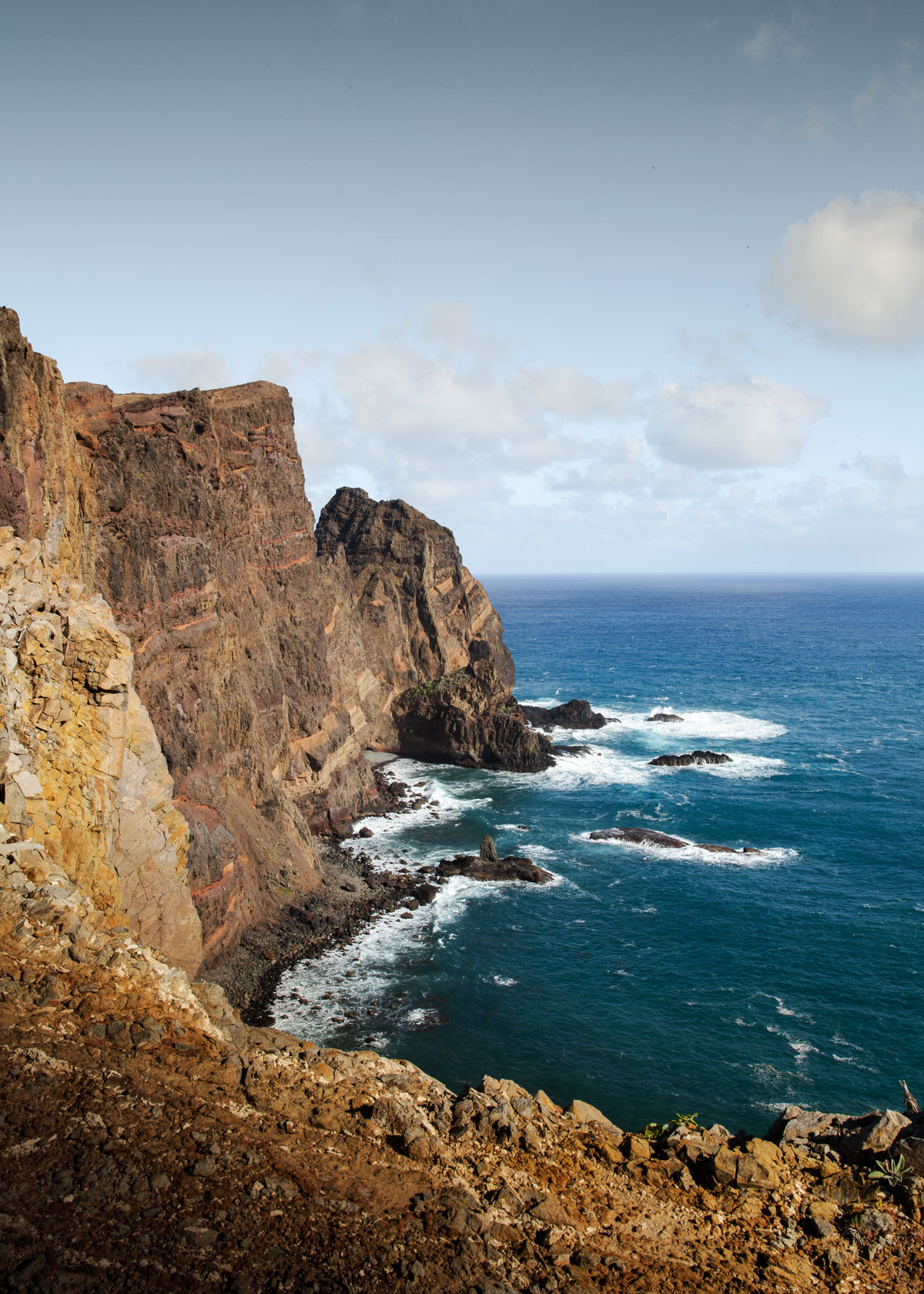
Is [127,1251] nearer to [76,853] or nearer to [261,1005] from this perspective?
[76,853]

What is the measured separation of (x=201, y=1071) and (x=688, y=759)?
73.9 m

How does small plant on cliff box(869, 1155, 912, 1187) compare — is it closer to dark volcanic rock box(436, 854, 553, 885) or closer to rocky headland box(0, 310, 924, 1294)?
rocky headland box(0, 310, 924, 1294)

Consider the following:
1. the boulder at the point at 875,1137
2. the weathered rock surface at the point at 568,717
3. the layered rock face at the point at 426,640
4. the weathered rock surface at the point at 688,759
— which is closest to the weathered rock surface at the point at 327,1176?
the boulder at the point at 875,1137

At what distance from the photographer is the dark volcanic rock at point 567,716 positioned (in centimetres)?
10038

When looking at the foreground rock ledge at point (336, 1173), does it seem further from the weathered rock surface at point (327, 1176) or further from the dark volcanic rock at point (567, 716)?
the dark volcanic rock at point (567, 716)

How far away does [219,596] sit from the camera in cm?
4475

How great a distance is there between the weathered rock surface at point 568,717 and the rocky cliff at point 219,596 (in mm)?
19145

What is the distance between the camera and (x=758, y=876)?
181 ft

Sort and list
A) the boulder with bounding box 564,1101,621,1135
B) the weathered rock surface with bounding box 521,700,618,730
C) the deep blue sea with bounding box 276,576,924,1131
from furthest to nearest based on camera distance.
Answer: the weathered rock surface with bounding box 521,700,618,730
the deep blue sea with bounding box 276,576,924,1131
the boulder with bounding box 564,1101,621,1135

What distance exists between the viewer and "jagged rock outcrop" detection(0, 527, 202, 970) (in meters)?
22.3

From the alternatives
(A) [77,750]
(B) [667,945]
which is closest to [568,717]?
(B) [667,945]

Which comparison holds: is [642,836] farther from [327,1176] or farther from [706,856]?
[327,1176]

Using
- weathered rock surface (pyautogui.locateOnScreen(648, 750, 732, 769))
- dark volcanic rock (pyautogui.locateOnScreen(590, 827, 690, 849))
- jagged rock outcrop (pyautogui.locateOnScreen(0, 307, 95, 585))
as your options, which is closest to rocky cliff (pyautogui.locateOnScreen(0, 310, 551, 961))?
jagged rock outcrop (pyautogui.locateOnScreen(0, 307, 95, 585))

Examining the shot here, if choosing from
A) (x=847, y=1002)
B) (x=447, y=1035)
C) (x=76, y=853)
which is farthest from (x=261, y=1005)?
(x=847, y=1002)
